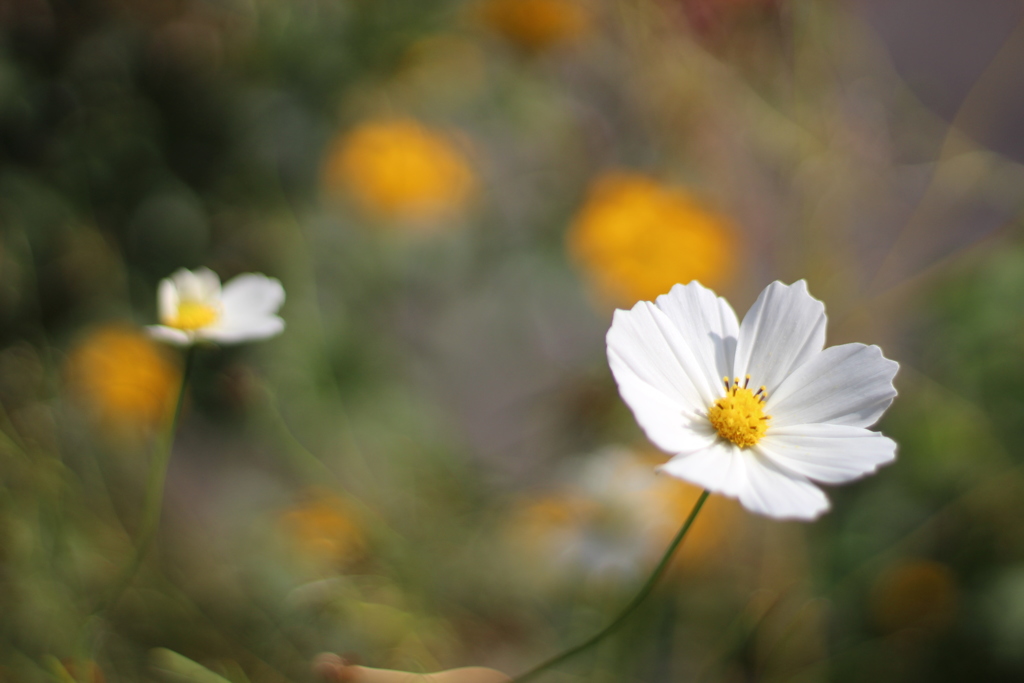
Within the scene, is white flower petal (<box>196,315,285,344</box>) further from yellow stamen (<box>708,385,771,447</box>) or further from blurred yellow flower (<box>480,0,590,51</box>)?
blurred yellow flower (<box>480,0,590,51</box>)

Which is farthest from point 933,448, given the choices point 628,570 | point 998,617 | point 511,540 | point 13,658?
point 13,658

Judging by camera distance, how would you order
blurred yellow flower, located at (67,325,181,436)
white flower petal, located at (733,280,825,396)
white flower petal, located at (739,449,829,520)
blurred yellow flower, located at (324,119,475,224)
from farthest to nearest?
blurred yellow flower, located at (324,119,475,224) < blurred yellow flower, located at (67,325,181,436) < white flower petal, located at (733,280,825,396) < white flower petal, located at (739,449,829,520)

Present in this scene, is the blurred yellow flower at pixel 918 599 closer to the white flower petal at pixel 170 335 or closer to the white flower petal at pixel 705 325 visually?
the white flower petal at pixel 705 325

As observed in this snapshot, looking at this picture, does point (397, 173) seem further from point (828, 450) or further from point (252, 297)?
point (828, 450)

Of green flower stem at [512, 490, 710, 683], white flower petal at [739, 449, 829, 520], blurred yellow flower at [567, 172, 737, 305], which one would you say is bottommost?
green flower stem at [512, 490, 710, 683]

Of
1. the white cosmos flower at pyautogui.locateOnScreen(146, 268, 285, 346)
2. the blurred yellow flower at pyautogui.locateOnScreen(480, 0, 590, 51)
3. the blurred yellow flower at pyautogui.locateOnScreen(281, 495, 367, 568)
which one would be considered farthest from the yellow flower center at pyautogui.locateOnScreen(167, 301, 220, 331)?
the blurred yellow flower at pyautogui.locateOnScreen(480, 0, 590, 51)

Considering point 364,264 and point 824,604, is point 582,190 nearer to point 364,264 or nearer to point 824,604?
point 364,264
